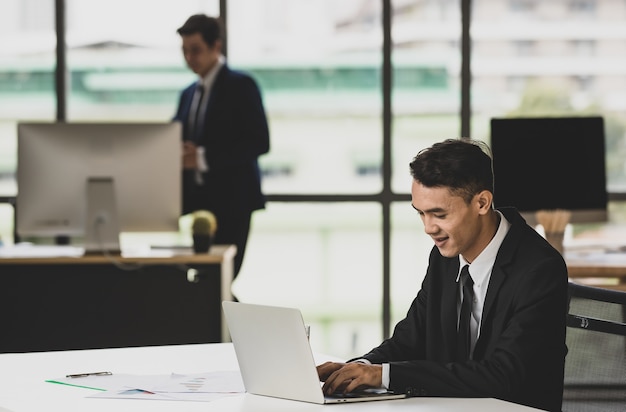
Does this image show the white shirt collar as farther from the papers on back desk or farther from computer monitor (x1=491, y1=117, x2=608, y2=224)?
computer monitor (x1=491, y1=117, x2=608, y2=224)

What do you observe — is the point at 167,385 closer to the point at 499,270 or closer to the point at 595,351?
the point at 499,270

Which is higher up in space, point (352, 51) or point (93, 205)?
point (352, 51)

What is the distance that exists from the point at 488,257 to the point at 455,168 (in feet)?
0.79

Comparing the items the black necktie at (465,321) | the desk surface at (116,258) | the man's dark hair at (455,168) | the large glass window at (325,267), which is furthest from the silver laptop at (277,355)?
the large glass window at (325,267)

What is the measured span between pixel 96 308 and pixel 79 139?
2.43 feet

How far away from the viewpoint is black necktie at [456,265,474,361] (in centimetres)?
273

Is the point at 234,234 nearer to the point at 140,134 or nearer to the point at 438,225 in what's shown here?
A: the point at 140,134

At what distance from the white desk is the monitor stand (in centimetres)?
185

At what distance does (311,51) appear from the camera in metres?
6.62

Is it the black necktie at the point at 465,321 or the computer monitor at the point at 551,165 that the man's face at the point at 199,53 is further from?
the black necktie at the point at 465,321

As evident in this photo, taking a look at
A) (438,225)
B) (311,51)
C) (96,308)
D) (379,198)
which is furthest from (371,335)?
(438,225)

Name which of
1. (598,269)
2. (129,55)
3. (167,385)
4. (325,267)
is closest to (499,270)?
(167,385)

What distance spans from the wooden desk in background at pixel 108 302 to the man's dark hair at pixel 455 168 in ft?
7.71

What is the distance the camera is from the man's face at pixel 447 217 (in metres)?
2.66
